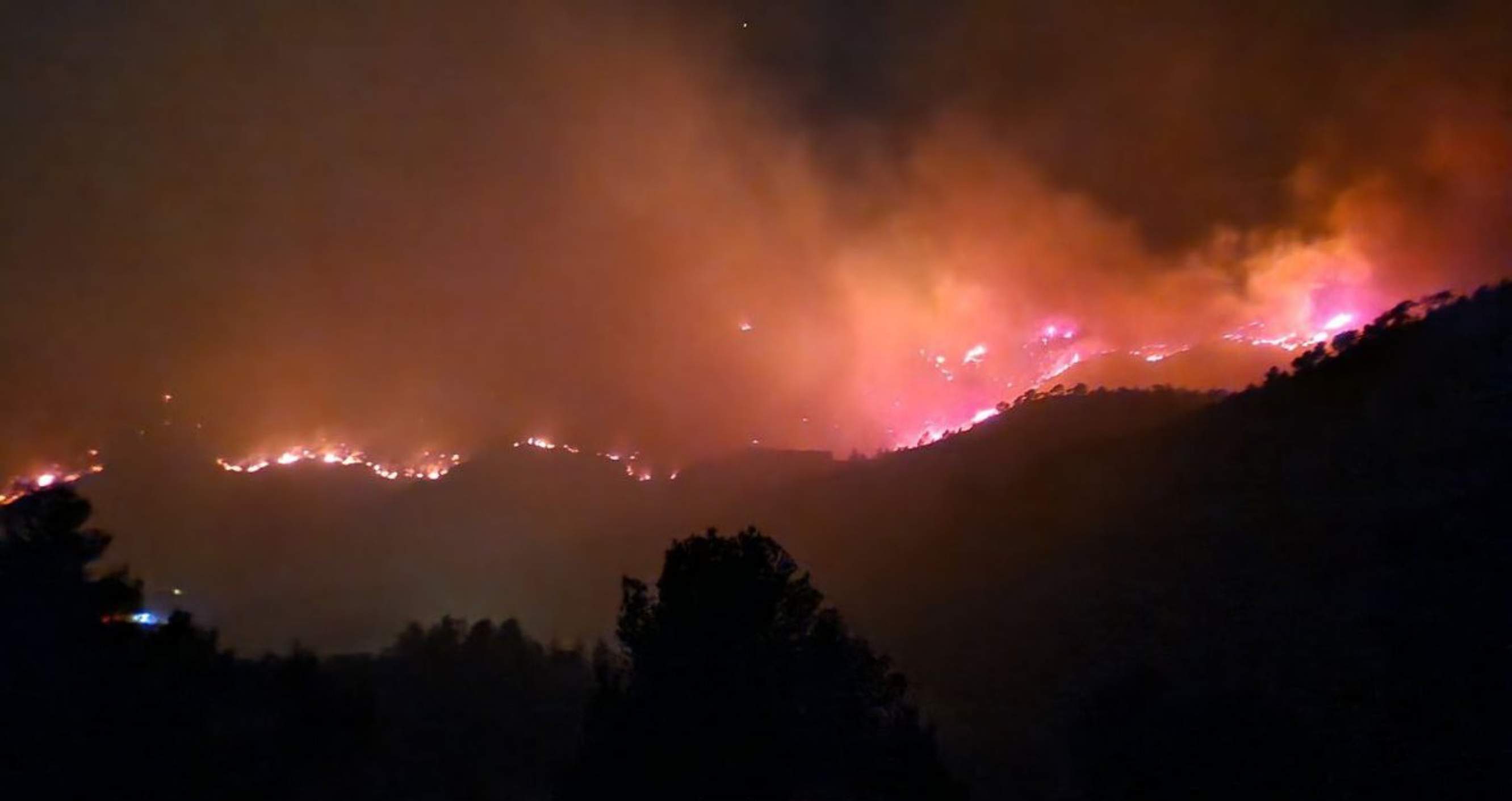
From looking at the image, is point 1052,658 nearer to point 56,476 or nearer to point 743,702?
point 743,702

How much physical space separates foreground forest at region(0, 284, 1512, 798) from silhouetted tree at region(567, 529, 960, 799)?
5 cm

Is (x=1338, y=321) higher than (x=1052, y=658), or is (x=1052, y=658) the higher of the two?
(x=1338, y=321)

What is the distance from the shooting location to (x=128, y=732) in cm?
1434

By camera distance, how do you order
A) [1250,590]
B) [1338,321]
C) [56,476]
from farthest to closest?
1. [56,476]
2. [1338,321]
3. [1250,590]

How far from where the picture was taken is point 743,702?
599 inches

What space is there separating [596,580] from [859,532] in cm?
1731

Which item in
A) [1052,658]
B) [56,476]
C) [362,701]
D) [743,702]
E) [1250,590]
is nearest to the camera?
[743,702]

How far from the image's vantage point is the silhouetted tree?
1493 cm

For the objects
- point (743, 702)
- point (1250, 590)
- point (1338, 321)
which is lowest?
point (743, 702)

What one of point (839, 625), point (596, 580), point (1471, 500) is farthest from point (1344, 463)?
point (596, 580)

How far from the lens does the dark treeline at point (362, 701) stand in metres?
14.3

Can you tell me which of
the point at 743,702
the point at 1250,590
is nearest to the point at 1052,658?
the point at 1250,590

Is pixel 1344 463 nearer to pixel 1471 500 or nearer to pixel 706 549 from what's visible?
pixel 1471 500

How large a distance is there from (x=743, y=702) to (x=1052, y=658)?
14.7m
